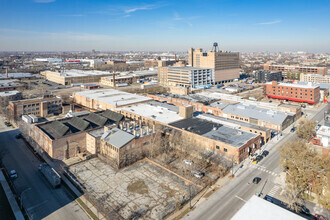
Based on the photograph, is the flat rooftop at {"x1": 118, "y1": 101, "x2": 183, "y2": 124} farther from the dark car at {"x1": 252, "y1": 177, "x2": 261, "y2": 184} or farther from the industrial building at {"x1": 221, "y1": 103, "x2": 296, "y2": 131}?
the dark car at {"x1": 252, "y1": 177, "x2": 261, "y2": 184}

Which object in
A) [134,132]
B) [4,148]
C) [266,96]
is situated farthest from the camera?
[266,96]

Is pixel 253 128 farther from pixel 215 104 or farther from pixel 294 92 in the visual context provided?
pixel 294 92

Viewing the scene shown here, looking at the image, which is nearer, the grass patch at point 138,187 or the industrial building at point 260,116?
the grass patch at point 138,187

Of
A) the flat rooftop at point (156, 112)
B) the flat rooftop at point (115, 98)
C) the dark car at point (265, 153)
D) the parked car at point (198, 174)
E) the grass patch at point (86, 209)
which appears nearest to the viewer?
the grass patch at point (86, 209)

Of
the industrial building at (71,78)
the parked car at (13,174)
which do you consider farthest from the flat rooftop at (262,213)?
the industrial building at (71,78)

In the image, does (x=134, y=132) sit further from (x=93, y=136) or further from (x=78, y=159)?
(x=78, y=159)

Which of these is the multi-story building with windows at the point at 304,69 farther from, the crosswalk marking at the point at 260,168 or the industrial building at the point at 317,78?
the crosswalk marking at the point at 260,168

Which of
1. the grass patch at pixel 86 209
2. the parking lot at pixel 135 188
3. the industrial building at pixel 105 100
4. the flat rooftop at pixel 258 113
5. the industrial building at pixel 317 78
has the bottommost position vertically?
the grass patch at pixel 86 209

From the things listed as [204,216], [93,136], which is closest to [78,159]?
[93,136]
